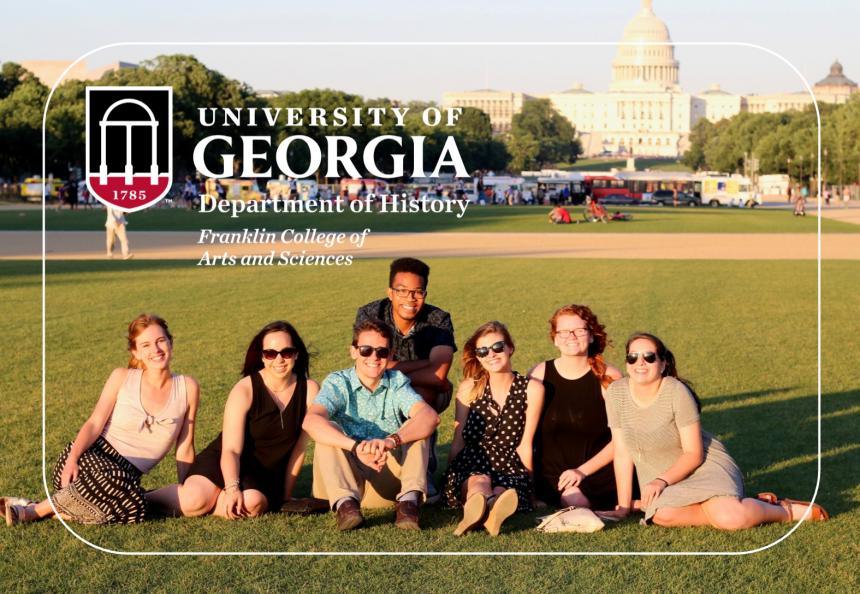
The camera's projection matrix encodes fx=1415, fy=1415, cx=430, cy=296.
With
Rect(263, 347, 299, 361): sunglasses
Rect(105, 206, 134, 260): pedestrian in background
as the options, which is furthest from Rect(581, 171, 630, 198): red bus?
Rect(263, 347, 299, 361): sunglasses

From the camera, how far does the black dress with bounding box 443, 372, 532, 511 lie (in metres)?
7.56

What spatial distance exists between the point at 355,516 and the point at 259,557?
0.60m

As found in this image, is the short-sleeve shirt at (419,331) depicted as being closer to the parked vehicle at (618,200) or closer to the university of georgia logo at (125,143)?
the university of georgia logo at (125,143)

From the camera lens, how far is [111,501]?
711 cm

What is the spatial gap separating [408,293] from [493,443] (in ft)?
3.17

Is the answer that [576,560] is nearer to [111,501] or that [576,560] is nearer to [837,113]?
[111,501]

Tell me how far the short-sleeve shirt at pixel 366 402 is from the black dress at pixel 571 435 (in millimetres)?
852

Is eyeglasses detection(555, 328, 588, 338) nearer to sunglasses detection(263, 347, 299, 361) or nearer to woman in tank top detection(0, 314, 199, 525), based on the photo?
sunglasses detection(263, 347, 299, 361)

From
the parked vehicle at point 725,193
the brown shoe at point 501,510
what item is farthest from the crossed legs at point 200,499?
the parked vehicle at point 725,193

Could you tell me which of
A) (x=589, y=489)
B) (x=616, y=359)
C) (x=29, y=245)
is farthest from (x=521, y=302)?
(x=29, y=245)

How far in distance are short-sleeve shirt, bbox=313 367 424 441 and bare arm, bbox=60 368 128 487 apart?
3.32ft

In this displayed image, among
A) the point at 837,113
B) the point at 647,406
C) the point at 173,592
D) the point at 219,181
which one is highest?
the point at 837,113

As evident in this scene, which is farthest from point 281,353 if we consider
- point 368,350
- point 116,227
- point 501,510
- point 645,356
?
point 116,227

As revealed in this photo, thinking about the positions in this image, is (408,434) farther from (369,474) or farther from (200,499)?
(200,499)
